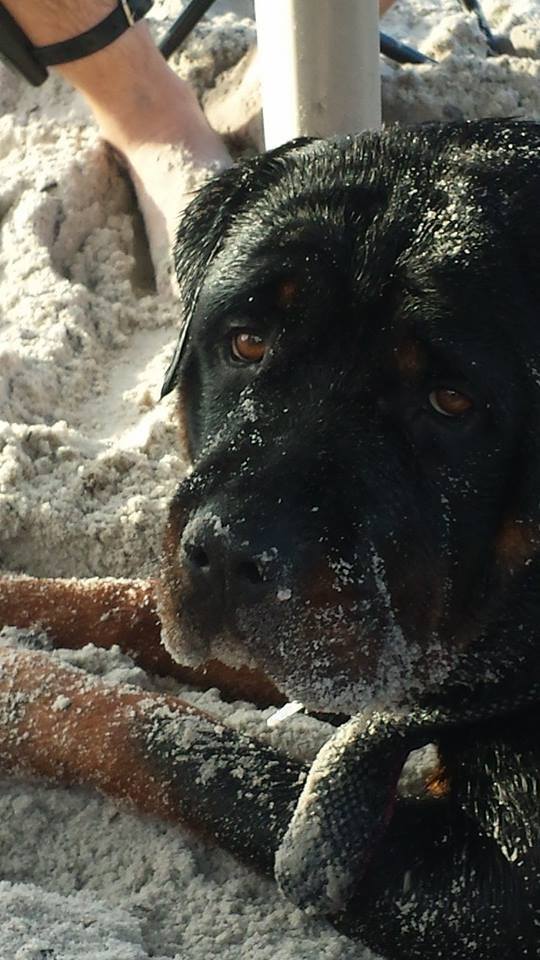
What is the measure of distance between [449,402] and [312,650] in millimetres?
416

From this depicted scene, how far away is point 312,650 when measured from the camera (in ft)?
5.85

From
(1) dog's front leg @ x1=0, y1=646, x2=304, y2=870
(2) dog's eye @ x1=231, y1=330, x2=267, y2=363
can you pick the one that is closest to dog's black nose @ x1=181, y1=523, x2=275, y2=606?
(2) dog's eye @ x1=231, y1=330, x2=267, y2=363

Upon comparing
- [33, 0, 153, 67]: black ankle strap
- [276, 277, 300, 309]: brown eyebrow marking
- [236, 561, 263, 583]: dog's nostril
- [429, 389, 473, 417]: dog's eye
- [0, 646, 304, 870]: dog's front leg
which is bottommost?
[0, 646, 304, 870]: dog's front leg

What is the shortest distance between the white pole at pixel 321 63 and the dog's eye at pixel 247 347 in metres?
1.47

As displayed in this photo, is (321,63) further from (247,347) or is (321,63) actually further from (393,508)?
(393,508)

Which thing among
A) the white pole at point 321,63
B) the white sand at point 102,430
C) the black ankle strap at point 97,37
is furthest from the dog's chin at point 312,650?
the black ankle strap at point 97,37

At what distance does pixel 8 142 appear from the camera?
434cm

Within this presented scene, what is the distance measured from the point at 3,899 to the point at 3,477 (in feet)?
4.35

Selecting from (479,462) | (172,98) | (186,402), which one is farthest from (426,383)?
(172,98)

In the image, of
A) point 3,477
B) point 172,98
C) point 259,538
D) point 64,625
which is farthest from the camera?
point 172,98

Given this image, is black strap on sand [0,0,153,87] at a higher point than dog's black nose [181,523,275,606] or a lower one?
lower

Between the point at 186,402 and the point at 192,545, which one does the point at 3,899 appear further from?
the point at 186,402

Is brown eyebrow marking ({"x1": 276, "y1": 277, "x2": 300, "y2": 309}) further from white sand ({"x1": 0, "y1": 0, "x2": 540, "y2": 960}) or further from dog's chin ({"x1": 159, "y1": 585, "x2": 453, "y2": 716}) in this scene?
white sand ({"x1": 0, "y1": 0, "x2": 540, "y2": 960})

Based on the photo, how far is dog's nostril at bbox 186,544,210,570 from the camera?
177 cm
